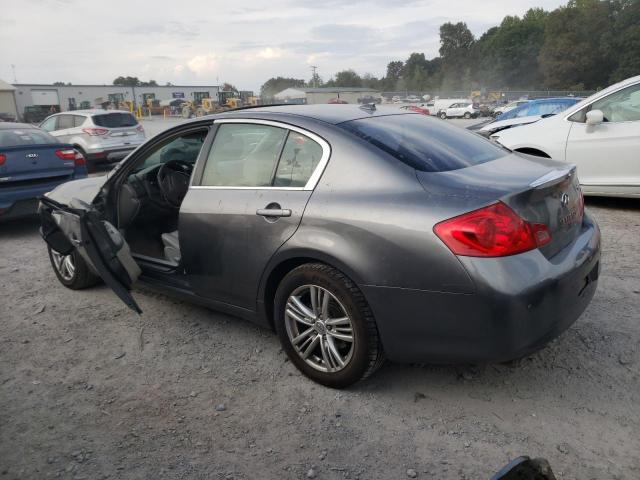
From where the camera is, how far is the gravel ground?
2.40 m

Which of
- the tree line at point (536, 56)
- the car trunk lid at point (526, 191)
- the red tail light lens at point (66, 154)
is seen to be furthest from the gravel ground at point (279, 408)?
the tree line at point (536, 56)

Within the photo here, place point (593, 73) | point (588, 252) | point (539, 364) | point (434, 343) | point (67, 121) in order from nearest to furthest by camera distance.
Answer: point (434, 343)
point (588, 252)
point (539, 364)
point (67, 121)
point (593, 73)

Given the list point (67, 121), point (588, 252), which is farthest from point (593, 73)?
point (588, 252)

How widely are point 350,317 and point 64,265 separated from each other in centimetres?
320

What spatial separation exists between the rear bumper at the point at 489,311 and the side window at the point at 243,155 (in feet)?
3.46

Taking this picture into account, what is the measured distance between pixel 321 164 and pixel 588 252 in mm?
1532

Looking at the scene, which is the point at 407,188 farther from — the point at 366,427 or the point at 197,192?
the point at 197,192

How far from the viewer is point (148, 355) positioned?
3.49 meters

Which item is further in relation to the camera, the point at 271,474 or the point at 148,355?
the point at 148,355

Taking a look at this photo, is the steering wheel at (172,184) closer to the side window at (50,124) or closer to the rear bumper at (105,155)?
the rear bumper at (105,155)

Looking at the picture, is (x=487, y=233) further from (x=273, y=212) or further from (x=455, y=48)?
(x=455, y=48)

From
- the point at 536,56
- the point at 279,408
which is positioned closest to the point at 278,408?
the point at 279,408

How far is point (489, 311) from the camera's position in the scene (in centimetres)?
232

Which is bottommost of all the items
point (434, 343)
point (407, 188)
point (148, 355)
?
point (148, 355)
